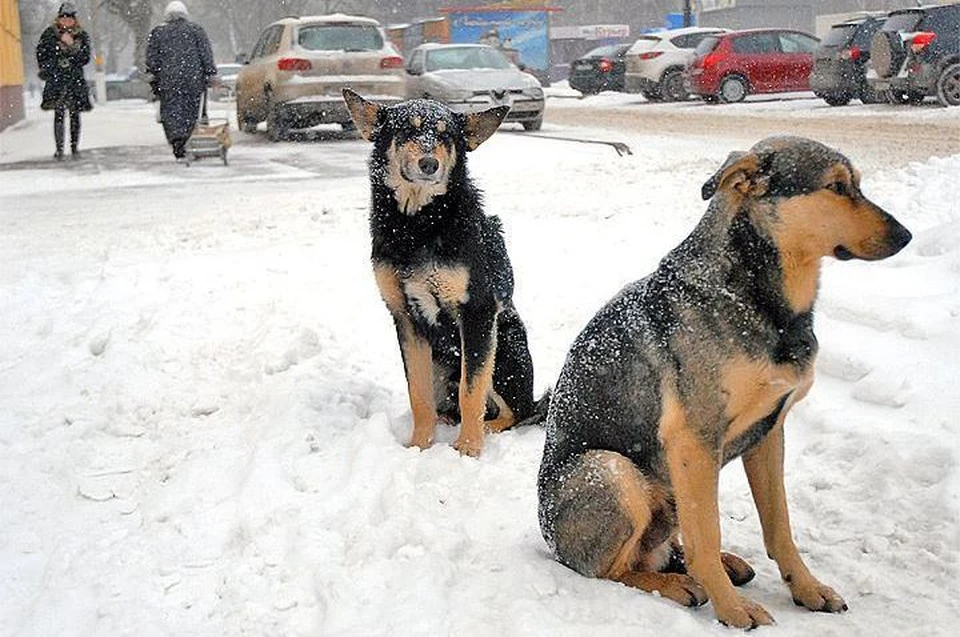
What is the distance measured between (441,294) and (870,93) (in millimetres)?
20477

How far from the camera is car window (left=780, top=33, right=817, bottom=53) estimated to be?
29.5 m

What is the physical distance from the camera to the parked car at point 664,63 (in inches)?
→ 1266

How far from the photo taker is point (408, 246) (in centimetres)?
537

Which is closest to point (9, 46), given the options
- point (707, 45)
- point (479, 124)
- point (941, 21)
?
point (707, 45)

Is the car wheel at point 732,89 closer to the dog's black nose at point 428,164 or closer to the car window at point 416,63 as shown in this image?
the car window at point 416,63

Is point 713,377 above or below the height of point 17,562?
above

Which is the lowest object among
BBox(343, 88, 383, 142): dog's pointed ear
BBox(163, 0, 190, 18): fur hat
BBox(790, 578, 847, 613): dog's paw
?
BBox(790, 578, 847, 613): dog's paw

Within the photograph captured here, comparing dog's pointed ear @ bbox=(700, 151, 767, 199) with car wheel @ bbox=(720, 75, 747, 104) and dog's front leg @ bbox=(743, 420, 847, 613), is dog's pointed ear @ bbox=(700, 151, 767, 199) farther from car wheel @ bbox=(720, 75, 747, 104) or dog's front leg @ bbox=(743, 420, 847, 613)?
car wheel @ bbox=(720, 75, 747, 104)

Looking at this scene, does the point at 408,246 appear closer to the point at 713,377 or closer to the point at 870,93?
the point at 713,377

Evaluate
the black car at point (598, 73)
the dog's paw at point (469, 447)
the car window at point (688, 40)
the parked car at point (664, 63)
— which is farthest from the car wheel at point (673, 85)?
the dog's paw at point (469, 447)

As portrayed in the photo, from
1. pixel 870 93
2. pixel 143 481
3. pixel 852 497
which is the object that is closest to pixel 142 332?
pixel 143 481

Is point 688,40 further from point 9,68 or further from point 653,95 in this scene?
point 9,68

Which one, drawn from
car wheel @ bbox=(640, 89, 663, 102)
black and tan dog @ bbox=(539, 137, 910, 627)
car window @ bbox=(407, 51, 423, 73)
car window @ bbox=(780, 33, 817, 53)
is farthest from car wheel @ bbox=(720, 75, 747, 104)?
black and tan dog @ bbox=(539, 137, 910, 627)

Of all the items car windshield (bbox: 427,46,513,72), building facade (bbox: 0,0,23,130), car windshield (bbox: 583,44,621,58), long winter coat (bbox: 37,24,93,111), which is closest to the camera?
long winter coat (bbox: 37,24,93,111)
